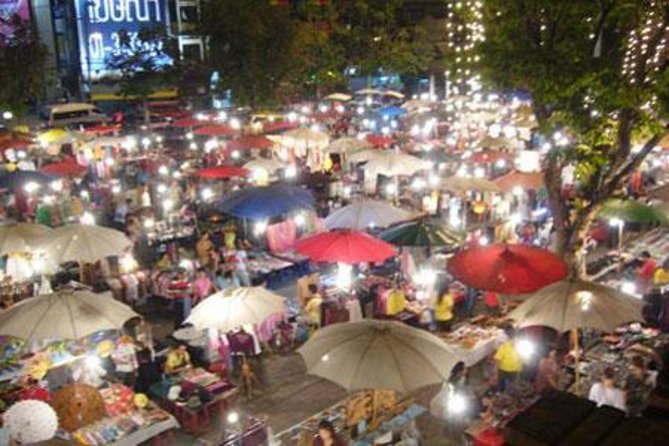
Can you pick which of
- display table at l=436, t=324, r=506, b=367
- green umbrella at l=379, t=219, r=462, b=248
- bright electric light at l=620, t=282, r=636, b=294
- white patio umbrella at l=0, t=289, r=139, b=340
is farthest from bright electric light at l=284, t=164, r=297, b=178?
white patio umbrella at l=0, t=289, r=139, b=340

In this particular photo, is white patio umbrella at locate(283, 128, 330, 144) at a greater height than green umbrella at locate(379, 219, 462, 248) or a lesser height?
greater

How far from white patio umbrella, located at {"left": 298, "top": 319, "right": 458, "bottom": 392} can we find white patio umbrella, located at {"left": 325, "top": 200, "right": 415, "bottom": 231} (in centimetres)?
660

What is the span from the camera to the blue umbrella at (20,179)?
18719 millimetres

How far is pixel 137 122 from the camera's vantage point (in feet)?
140

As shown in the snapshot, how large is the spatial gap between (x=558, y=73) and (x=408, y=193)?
1261 centimetres

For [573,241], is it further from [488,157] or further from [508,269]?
[488,157]

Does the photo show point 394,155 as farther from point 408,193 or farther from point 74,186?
point 74,186

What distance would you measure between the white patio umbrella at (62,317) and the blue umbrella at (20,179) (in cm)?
1017

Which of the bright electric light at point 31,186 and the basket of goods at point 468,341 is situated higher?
the bright electric light at point 31,186

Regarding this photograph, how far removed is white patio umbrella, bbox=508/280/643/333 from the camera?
9164 millimetres

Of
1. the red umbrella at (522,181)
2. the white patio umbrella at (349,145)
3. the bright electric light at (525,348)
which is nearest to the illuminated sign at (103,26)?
the white patio umbrella at (349,145)

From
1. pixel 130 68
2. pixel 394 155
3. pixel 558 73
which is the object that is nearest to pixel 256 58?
pixel 130 68

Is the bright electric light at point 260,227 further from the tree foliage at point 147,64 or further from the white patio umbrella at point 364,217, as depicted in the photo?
the tree foliage at point 147,64

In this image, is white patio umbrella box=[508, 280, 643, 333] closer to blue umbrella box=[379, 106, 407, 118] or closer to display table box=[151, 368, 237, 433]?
display table box=[151, 368, 237, 433]
